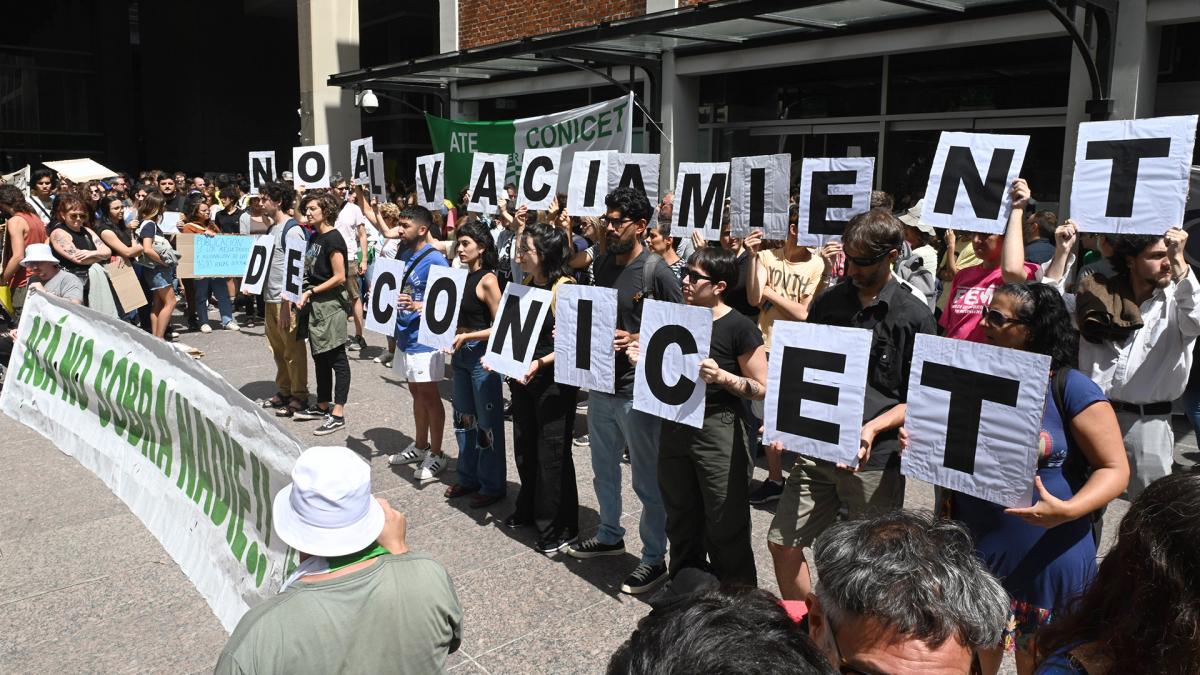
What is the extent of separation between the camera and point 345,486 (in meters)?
2.21

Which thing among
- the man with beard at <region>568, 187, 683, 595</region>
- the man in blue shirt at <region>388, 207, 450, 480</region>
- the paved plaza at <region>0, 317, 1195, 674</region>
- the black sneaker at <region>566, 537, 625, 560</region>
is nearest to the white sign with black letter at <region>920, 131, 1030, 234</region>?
the man with beard at <region>568, 187, 683, 595</region>

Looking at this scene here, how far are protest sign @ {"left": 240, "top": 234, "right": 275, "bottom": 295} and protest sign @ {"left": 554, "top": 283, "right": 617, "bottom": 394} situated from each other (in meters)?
4.38

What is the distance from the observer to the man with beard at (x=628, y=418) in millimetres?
4523

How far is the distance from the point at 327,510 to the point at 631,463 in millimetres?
2652

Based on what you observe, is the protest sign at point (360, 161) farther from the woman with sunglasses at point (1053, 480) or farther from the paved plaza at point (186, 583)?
the woman with sunglasses at point (1053, 480)

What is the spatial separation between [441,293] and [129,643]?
259 cm

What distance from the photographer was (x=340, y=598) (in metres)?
2.18

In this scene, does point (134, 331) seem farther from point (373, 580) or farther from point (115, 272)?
point (115, 272)

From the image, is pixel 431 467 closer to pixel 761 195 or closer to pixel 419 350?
pixel 419 350

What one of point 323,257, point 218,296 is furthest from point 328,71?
point 323,257

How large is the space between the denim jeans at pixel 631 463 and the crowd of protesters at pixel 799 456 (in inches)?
0.5

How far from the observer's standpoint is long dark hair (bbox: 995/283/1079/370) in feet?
9.67

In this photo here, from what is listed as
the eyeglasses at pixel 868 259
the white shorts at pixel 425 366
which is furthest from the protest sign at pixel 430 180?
the eyeglasses at pixel 868 259

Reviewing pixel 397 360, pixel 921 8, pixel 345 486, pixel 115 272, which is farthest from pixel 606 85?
pixel 345 486
